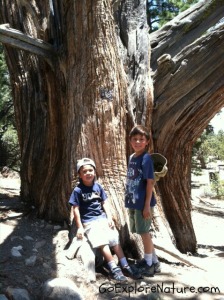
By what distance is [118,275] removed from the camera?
333 cm

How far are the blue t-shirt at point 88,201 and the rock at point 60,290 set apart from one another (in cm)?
81

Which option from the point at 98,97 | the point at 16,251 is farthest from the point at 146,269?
the point at 98,97

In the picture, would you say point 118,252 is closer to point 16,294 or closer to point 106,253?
point 106,253

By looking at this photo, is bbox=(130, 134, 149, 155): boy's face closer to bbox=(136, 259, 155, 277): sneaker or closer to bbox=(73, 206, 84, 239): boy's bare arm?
bbox=(73, 206, 84, 239): boy's bare arm

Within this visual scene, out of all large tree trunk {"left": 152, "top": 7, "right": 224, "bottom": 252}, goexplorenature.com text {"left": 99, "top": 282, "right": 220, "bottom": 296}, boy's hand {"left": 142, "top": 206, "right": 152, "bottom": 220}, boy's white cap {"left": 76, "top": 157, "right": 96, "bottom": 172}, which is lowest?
goexplorenature.com text {"left": 99, "top": 282, "right": 220, "bottom": 296}

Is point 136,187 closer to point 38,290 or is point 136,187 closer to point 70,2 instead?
point 38,290

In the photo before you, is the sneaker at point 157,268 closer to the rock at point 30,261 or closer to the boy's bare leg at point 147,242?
the boy's bare leg at point 147,242

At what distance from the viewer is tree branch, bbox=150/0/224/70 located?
16.7 feet

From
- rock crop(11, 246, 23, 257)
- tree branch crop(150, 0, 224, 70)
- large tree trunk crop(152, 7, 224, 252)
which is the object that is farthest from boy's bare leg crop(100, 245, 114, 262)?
tree branch crop(150, 0, 224, 70)

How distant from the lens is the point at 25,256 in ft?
11.5

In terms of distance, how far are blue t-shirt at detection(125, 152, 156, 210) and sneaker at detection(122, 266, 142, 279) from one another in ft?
1.85

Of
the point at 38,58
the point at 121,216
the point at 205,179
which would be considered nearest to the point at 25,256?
the point at 121,216

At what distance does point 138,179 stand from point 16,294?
1.49 meters

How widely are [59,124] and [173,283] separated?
2.50 m
